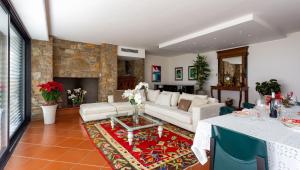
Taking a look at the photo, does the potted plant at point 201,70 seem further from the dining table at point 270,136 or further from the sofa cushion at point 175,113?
the dining table at point 270,136

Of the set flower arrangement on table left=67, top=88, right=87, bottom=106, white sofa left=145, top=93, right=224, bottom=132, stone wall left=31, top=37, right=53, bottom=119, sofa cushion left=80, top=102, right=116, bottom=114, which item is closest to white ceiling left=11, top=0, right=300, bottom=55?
stone wall left=31, top=37, right=53, bottom=119

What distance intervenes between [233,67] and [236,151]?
5288 millimetres

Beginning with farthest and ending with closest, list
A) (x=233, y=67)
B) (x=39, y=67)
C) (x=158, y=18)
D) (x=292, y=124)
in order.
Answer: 1. (x=233, y=67)
2. (x=39, y=67)
3. (x=158, y=18)
4. (x=292, y=124)

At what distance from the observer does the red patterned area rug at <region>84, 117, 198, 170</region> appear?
207cm

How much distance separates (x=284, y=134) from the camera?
1.18m

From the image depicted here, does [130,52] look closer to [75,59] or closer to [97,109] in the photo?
[75,59]

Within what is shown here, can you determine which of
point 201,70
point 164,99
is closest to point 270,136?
point 164,99

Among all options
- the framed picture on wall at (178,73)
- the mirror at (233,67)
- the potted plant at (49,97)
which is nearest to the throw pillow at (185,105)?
the mirror at (233,67)

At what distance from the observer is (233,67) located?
5.65 metres

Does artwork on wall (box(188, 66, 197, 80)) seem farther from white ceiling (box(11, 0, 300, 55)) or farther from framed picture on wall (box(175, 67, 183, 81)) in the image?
white ceiling (box(11, 0, 300, 55))

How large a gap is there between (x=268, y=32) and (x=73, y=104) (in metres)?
6.18

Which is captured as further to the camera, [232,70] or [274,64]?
[232,70]

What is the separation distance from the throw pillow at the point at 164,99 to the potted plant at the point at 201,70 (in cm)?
248

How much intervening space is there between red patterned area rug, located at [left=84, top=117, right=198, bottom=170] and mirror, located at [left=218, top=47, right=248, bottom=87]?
3.43m
